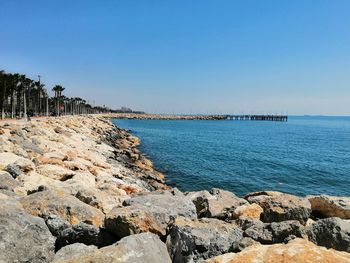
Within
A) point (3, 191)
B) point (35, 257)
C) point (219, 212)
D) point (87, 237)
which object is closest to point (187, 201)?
point (219, 212)

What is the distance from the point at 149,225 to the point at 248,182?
18354mm

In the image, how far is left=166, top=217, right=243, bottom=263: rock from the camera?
18.9 ft

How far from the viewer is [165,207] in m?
7.51

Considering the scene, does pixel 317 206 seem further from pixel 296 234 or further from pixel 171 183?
pixel 171 183

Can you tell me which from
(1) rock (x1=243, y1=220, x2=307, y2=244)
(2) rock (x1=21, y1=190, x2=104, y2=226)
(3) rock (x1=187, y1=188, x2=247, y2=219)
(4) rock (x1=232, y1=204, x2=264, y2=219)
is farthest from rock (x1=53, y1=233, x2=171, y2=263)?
(3) rock (x1=187, y1=188, x2=247, y2=219)

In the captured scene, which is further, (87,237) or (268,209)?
(268,209)

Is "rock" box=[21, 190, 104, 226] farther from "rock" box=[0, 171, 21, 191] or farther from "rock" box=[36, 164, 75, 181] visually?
"rock" box=[36, 164, 75, 181]

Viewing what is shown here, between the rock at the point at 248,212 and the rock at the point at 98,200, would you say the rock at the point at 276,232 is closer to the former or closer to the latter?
the rock at the point at 248,212

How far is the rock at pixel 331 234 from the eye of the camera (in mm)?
5902

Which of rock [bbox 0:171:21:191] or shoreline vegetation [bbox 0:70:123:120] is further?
shoreline vegetation [bbox 0:70:123:120]

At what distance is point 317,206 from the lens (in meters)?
9.95

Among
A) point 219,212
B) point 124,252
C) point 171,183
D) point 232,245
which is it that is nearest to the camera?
point 124,252

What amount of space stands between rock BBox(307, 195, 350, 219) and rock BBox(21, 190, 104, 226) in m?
6.52

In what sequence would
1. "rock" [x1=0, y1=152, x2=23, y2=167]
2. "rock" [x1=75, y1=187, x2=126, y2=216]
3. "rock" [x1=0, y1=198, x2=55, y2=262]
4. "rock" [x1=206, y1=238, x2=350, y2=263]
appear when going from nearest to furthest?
1. "rock" [x1=206, y1=238, x2=350, y2=263]
2. "rock" [x1=0, y1=198, x2=55, y2=262]
3. "rock" [x1=75, y1=187, x2=126, y2=216]
4. "rock" [x1=0, y1=152, x2=23, y2=167]
